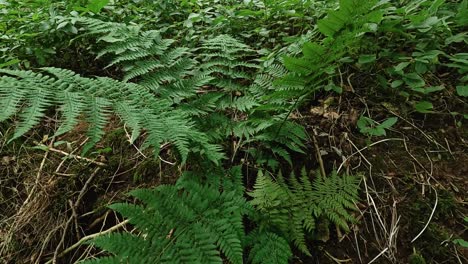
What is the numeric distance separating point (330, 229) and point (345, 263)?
0.17 meters

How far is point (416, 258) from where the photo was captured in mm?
1568

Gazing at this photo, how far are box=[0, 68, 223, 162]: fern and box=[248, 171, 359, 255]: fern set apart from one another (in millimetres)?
301

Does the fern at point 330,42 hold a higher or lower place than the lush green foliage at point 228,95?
higher

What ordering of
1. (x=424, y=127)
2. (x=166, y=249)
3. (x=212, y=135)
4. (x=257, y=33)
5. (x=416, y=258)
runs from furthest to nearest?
1. (x=257, y=33)
2. (x=424, y=127)
3. (x=212, y=135)
4. (x=416, y=258)
5. (x=166, y=249)

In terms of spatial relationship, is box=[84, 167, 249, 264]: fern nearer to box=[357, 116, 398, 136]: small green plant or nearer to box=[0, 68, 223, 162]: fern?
box=[0, 68, 223, 162]: fern

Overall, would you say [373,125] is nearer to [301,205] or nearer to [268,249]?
[301,205]

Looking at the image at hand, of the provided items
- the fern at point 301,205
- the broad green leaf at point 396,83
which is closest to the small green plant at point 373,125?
the broad green leaf at point 396,83

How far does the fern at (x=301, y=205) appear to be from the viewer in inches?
62.0

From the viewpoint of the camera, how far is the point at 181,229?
144 cm

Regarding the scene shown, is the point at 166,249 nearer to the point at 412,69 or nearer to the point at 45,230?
the point at 45,230

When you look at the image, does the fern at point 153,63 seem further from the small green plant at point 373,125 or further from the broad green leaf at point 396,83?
the broad green leaf at point 396,83

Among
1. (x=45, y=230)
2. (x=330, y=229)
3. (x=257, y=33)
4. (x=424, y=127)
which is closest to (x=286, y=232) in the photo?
(x=330, y=229)

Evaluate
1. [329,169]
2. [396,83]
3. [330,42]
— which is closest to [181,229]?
[329,169]

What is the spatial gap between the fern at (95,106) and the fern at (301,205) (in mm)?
301
